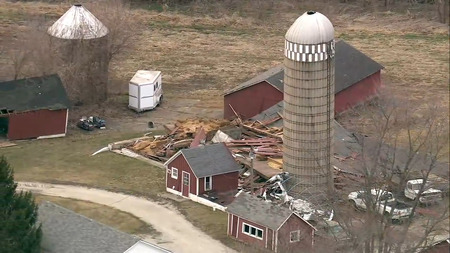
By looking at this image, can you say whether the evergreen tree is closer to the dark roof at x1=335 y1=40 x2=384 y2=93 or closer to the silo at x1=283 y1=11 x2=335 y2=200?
the silo at x1=283 y1=11 x2=335 y2=200

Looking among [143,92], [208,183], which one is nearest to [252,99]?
[143,92]

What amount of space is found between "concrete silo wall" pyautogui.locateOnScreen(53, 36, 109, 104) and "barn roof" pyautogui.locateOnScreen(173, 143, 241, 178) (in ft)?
41.1

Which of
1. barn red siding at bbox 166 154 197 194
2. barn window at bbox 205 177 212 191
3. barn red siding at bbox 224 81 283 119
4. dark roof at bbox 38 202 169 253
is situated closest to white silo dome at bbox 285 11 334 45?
barn window at bbox 205 177 212 191

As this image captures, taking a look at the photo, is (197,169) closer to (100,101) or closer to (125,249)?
(125,249)

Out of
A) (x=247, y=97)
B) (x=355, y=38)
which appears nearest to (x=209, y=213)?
(x=247, y=97)

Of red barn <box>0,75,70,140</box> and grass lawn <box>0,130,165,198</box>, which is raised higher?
red barn <box>0,75,70,140</box>

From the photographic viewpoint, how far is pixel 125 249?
33.8 m

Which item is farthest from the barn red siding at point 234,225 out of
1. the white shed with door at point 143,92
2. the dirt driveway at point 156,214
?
the white shed with door at point 143,92

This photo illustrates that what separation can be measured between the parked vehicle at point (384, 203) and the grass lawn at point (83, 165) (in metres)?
8.43

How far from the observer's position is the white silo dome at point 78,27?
52719 mm

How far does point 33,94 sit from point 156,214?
11.5 meters

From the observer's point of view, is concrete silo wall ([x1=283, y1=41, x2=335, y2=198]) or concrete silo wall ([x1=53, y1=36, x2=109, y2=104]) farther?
concrete silo wall ([x1=53, y1=36, x2=109, y2=104])

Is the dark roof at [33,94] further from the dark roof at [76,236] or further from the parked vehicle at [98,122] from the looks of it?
the dark roof at [76,236]

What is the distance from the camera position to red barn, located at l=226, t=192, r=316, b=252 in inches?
1437
